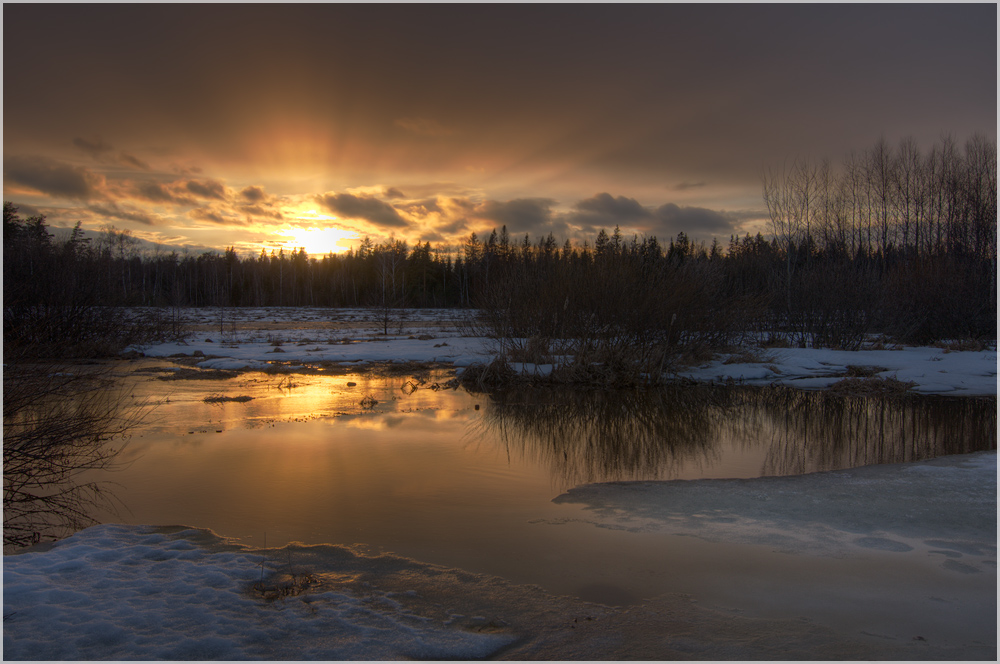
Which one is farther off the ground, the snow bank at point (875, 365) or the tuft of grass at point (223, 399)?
the snow bank at point (875, 365)

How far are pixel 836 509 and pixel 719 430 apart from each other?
484 cm

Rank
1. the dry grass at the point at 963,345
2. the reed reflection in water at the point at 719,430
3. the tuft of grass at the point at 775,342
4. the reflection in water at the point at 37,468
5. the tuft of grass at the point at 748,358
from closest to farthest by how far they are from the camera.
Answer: the reflection in water at the point at 37,468
the reed reflection in water at the point at 719,430
the tuft of grass at the point at 748,358
the dry grass at the point at 963,345
the tuft of grass at the point at 775,342

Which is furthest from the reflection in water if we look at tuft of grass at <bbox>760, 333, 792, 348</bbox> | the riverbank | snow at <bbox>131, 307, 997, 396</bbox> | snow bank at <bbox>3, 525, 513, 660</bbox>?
tuft of grass at <bbox>760, 333, 792, 348</bbox>

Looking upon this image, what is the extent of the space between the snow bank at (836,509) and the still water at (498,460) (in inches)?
16.8

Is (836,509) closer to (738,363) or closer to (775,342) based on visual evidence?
(738,363)

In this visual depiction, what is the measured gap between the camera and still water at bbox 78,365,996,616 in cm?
522

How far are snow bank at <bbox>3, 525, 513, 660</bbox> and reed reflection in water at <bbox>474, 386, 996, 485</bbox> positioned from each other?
4068 millimetres

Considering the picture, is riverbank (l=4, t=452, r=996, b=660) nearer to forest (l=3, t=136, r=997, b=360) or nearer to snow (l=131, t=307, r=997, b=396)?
forest (l=3, t=136, r=997, b=360)

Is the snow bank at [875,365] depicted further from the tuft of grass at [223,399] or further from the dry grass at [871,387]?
the tuft of grass at [223,399]

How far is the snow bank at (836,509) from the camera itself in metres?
5.39

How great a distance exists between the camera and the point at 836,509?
6.30 metres

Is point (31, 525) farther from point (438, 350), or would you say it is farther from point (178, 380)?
point (438, 350)

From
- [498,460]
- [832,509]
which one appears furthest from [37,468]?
[832,509]

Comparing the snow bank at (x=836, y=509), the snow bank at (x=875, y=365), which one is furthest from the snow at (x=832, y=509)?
the snow bank at (x=875, y=365)
